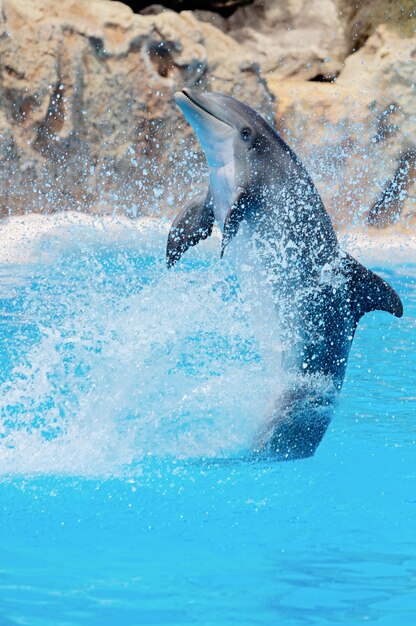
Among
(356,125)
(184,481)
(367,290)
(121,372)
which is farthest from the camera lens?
(356,125)

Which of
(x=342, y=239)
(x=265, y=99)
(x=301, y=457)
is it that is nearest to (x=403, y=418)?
(x=301, y=457)

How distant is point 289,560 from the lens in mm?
3590

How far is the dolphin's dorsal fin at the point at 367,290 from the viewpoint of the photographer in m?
4.50

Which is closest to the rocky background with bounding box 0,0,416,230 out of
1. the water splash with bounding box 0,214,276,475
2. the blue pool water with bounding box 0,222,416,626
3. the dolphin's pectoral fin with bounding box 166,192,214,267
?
the water splash with bounding box 0,214,276,475

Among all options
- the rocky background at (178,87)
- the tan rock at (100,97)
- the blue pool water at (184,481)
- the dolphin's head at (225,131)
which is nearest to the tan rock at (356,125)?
the rocky background at (178,87)

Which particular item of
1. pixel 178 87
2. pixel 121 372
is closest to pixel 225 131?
pixel 121 372

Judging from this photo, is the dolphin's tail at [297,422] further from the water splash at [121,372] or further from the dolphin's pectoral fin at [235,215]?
the dolphin's pectoral fin at [235,215]

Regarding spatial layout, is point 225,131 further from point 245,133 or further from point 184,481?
point 184,481

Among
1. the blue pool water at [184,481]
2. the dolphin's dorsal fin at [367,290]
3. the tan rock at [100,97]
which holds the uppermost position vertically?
the tan rock at [100,97]

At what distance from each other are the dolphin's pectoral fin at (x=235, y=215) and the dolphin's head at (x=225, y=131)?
0.24 metres

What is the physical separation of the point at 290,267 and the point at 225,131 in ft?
2.46

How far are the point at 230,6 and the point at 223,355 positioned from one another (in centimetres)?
796

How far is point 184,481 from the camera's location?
4309mm

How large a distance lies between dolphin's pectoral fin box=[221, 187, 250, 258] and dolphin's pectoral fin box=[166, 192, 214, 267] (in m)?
0.27
